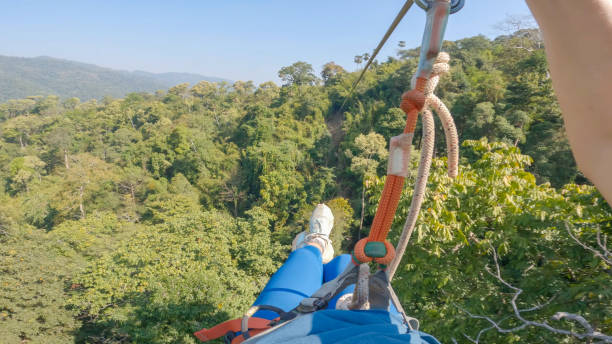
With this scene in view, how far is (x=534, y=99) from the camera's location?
13859mm

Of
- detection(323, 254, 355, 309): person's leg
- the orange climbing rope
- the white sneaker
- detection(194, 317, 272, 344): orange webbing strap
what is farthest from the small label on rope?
the white sneaker

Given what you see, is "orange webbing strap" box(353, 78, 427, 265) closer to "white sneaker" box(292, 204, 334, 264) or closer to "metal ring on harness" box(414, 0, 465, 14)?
"metal ring on harness" box(414, 0, 465, 14)

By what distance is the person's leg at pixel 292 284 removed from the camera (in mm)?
1778

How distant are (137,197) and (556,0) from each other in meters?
29.4

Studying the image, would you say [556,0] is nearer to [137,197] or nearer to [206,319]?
[206,319]

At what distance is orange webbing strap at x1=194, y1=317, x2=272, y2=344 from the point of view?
1221 millimetres

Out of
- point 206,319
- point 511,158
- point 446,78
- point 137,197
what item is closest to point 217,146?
point 137,197

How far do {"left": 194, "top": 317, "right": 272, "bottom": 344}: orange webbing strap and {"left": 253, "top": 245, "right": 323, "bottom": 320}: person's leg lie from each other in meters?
0.37

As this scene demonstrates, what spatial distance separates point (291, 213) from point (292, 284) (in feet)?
63.8

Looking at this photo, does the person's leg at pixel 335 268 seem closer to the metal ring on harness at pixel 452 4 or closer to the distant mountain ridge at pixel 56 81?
the metal ring on harness at pixel 452 4

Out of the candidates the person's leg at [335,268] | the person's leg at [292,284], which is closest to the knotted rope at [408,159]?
the person's leg at [292,284]

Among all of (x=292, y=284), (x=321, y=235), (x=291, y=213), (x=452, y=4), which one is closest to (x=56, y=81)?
(x=291, y=213)

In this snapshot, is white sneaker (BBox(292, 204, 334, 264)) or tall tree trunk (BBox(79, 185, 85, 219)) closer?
white sneaker (BBox(292, 204, 334, 264))

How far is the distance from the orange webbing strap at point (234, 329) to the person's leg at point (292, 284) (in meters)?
0.37
